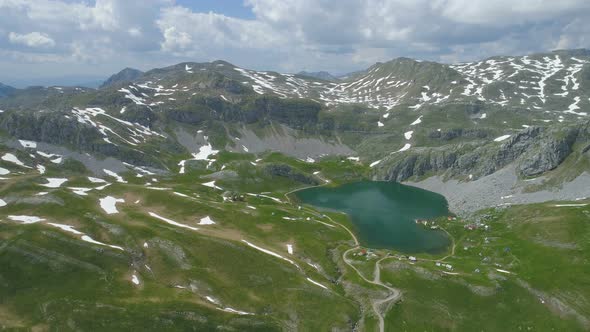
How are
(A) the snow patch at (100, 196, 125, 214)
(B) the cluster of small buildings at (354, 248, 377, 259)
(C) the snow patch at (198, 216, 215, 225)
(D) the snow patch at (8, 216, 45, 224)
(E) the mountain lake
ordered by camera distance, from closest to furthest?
(D) the snow patch at (8, 216, 45, 224) → (B) the cluster of small buildings at (354, 248, 377, 259) → (A) the snow patch at (100, 196, 125, 214) → (C) the snow patch at (198, 216, 215, 225) → (E) the mountain lake

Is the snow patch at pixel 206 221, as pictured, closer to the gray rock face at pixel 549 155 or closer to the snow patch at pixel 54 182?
the snow patch at pixel 54 182

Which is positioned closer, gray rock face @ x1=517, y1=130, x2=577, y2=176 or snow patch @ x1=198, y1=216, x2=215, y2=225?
snow patch @ x1=198, y1=216, x2=215, y2=225

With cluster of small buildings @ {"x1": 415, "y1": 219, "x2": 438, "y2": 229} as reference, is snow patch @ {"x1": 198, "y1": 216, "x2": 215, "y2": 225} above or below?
above

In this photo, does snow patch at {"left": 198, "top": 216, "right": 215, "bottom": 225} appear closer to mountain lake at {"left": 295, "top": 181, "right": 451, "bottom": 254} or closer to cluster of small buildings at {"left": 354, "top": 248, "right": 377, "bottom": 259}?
cluster of small buildings at {"left": 354, "top": 248, "right": 377, "bottom": 259}

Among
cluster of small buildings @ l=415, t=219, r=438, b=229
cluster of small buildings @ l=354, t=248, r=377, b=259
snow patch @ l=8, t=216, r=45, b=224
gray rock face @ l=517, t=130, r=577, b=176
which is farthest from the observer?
gray rock face @ l=517, t=130, r=577, b=176

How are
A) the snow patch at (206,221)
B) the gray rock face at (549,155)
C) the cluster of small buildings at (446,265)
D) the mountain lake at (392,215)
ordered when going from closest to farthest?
the cluster of small buildings at (446,265)
the snow patch at (206,221)
the mountain lake at (392,215)
the gray rock face at (549,155)

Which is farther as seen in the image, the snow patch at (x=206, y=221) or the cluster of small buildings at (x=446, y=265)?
the snow patch at (x=206, y=221)

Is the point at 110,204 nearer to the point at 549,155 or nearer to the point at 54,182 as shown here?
the point at 54,182

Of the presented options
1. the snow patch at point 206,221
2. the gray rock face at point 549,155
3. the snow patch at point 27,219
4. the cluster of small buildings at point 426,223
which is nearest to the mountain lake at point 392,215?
the cluster of small buildings at point 426,223

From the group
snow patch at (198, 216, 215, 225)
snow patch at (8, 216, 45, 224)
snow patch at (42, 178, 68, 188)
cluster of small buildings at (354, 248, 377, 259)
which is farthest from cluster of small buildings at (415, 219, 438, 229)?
snow patch at (42, 178, 68, 188)

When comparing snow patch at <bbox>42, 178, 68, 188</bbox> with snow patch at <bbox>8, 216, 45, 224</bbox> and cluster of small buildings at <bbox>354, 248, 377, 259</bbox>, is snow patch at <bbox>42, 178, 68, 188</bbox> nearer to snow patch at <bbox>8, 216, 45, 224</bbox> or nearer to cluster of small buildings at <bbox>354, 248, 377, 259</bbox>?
snow patch at <bbox>8, 216, 45, 224</bbox>

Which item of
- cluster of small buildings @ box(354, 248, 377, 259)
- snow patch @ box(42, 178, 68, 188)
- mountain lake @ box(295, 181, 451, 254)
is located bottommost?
mountain lake @ box(295, 181, 451, 254)
